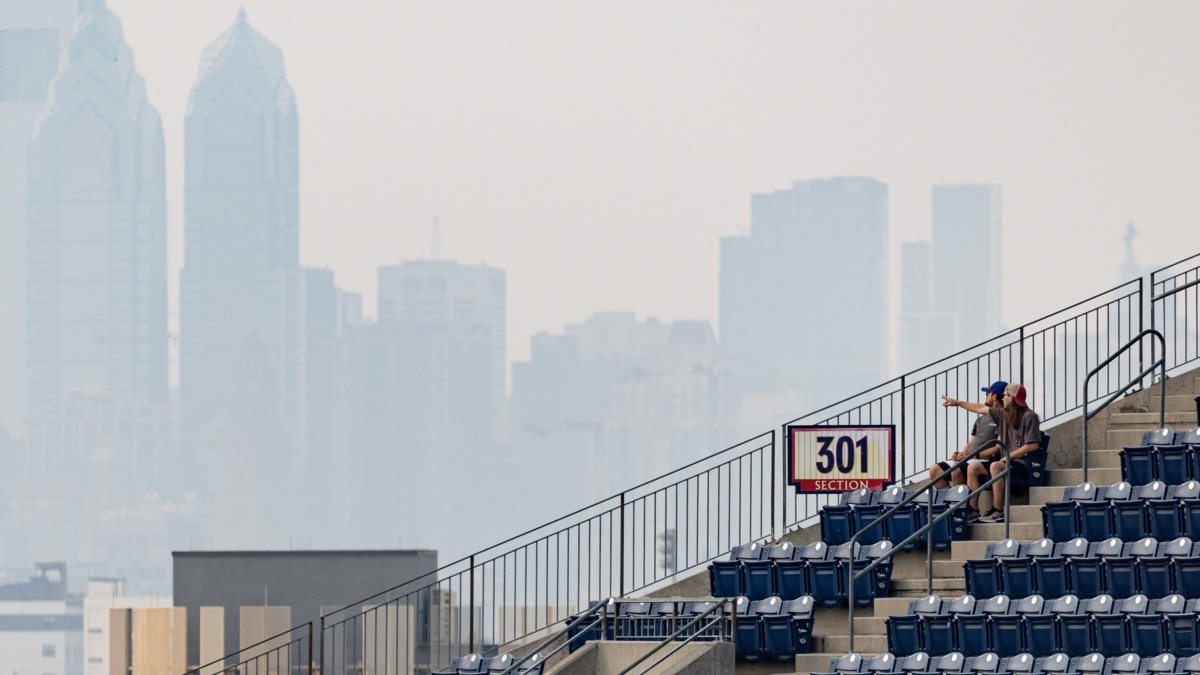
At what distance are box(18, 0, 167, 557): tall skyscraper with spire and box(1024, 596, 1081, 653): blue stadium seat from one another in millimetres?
88788

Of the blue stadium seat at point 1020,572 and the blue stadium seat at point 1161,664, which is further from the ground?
the blue stadium seat at point 1020,572

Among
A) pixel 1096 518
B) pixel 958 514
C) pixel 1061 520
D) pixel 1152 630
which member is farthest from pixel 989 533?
pixel 1152 630

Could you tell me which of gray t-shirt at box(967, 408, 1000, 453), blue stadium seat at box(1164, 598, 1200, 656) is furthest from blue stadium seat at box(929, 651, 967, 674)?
gray t-shirt at box(967, 408, 1000, 453)

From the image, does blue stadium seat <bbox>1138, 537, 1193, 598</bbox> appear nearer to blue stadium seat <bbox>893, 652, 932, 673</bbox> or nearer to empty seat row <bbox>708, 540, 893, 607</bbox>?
blue stadium seat <bbox>893, 652, 932, 673</bbox>

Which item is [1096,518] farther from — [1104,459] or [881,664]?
[881,664]

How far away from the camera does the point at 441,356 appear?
103250mm

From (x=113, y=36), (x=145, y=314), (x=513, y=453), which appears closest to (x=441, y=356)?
(x=513, y=453)

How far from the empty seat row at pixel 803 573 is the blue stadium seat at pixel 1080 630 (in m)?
1.83

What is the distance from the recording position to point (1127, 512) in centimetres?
1419

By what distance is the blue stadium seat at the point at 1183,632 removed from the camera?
12.4m

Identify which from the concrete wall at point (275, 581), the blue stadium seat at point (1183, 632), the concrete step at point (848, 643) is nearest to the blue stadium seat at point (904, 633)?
the concrete step at point (848, 643)

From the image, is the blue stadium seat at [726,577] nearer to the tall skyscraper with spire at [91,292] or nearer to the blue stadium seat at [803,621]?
the blue stadium seat at [803,621]

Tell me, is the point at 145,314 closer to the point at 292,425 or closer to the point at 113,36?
the point at 292,425

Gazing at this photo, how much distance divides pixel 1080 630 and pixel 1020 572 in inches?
38.9
